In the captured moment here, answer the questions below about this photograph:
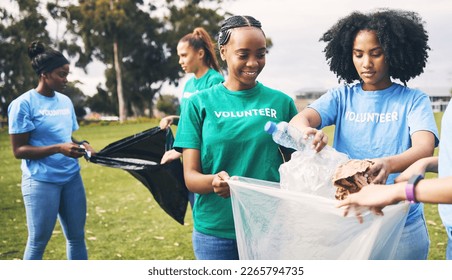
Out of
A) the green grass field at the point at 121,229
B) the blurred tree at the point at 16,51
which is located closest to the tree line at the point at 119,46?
the blurred tree at the point at 16,51

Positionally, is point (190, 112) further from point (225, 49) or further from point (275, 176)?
point (275, 176)

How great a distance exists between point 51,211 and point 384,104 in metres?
2.05

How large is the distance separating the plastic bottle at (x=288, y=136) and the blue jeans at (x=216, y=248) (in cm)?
41

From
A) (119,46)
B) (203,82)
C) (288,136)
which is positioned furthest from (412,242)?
(119,46)

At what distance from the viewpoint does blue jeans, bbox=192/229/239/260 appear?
1843mm

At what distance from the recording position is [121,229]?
4969 mm

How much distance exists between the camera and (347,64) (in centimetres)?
184

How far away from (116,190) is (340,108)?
19.0ft

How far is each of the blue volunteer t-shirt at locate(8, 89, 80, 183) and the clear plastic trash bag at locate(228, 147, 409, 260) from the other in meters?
1.69

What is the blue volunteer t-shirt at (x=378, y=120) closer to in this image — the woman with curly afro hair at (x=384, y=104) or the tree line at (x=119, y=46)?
the woman with curly afro hair at (x=384, y=104)

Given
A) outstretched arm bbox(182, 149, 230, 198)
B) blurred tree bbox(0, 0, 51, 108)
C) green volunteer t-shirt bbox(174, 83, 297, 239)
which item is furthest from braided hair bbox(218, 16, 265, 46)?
blurred tree bbox(0, 0, 51, 108)

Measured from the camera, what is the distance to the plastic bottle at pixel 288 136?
1.59m

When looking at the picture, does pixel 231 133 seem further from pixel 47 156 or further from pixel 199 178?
pixel 47 156
